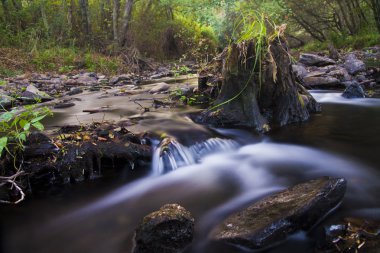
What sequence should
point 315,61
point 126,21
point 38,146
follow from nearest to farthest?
1. point 38,146
2. point 315,61
3. point 126,21

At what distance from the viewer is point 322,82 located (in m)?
7.77

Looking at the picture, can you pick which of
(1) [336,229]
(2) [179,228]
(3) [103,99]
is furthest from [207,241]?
(3) [103,99]

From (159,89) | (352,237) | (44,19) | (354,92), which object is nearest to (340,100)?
(354,92)

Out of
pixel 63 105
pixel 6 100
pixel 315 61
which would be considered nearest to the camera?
pixel 6 100

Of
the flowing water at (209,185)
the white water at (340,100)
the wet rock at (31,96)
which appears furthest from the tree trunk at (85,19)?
the flowing water at (209,185)

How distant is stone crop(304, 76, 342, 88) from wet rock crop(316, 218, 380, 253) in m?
5.95

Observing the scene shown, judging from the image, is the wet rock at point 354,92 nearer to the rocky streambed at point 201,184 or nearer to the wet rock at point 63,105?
the rocky streambed at point 201,184

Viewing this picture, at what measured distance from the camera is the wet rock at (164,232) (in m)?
2.04

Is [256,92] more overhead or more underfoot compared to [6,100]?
more overhead

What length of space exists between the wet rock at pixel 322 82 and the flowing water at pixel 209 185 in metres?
3.10

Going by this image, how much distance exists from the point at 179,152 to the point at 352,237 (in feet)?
6.51

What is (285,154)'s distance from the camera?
3.83 metres

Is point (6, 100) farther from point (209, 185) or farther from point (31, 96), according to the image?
point (209, 185)

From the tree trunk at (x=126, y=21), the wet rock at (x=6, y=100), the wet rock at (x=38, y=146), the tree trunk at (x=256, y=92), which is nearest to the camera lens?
the wet rock at (x=38, y=146)
